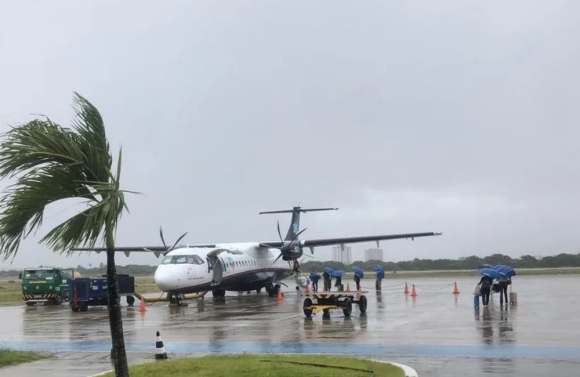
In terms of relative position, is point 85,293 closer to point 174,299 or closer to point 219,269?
point 174,299

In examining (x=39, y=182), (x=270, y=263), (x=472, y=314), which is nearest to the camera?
(x=39, y=182)

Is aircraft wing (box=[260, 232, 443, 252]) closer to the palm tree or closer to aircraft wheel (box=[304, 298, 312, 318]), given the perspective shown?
aircraft wheel (box=[304, 298, 312, 318])

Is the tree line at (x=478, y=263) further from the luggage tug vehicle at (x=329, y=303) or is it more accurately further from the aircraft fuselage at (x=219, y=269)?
the luggage tug vehicle at (x=329, y=303)

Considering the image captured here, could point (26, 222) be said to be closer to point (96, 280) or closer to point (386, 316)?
point (386, 316)

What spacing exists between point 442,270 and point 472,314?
61207 mm

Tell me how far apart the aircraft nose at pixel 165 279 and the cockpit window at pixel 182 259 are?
0.92m

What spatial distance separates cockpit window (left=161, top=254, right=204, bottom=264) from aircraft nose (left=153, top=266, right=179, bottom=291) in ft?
3.01

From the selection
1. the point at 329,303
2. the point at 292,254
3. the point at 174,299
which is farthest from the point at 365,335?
the point at 292,254

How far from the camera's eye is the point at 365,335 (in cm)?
1506

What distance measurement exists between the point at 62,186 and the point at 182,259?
20764mm

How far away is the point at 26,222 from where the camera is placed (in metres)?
6.97

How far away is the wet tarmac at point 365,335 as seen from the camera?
11125 millimetres

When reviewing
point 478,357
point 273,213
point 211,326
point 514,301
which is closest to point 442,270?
point 273,213

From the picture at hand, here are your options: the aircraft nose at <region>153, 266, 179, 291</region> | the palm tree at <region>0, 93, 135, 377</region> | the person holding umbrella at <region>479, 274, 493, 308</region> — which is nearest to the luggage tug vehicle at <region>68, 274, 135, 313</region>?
the aircraft nose at <region>153, 266, 179, 291</region>
